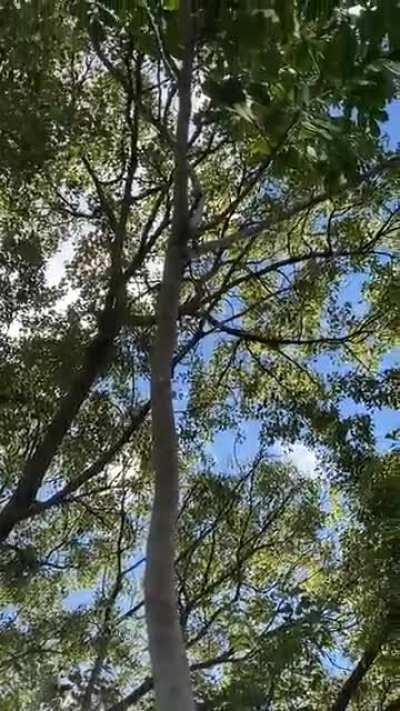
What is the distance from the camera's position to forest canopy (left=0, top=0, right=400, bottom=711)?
579 cm

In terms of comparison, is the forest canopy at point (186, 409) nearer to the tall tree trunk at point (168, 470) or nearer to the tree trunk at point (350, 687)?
the tree trunk at point (350, 687)

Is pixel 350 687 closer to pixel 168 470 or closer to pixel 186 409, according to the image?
pixel 186 409

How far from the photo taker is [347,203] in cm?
689

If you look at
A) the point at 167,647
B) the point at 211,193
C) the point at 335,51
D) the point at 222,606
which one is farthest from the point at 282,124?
the point at 222,606

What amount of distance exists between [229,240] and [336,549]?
4932 mm

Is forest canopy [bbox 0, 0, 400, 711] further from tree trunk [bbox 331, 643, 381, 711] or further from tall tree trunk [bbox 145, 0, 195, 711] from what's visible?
tall tree trunk [bbox 145, 0, 195, 711]

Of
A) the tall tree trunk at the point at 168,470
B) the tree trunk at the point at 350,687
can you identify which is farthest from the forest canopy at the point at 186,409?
the tall tree trunk at the point at 168,470

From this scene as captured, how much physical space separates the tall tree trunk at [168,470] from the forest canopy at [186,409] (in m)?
2.16

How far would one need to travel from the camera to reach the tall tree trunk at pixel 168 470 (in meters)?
2.13

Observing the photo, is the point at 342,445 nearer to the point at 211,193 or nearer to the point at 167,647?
the point at 211,193

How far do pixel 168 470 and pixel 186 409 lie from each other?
5.05 meters

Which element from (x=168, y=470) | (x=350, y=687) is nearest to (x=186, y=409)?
(x=350, y=687)

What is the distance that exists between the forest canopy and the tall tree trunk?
2163 millimetres

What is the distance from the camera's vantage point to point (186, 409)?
751 cm
